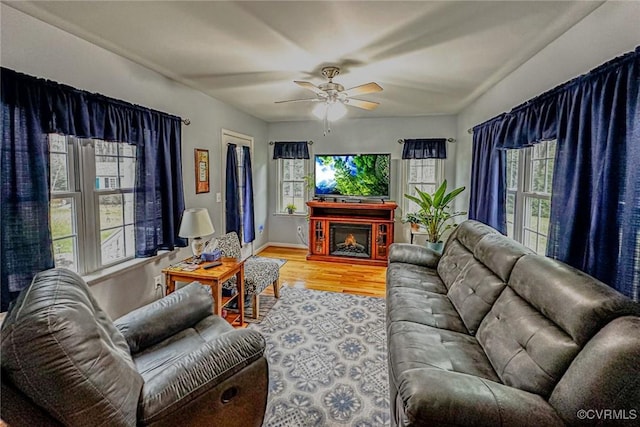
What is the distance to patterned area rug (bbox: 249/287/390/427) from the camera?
74.0 inches

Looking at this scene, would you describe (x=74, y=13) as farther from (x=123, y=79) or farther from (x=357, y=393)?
(x=357, y=393)

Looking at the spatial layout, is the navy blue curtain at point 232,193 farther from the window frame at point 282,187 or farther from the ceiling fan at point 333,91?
the ceiling fan at point 333,91

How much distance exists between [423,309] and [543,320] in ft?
2.73

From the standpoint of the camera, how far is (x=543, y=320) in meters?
1.47

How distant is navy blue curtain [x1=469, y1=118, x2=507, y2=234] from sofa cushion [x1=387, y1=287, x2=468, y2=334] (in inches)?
53.3

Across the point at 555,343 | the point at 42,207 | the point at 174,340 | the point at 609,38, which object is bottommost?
the point at 174,340

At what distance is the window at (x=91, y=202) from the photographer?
2314mm

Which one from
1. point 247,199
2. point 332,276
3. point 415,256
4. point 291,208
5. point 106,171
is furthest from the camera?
point 291,208

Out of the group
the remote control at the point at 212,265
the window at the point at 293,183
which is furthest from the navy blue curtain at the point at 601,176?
the window at the point at 293,183

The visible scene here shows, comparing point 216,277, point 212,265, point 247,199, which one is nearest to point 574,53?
point 216,277

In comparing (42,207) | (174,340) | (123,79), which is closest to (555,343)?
(174,340)

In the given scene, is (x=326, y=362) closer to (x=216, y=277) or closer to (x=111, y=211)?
(x=216, y=277)

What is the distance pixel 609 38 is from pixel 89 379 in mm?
2982

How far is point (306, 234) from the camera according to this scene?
599 cm
